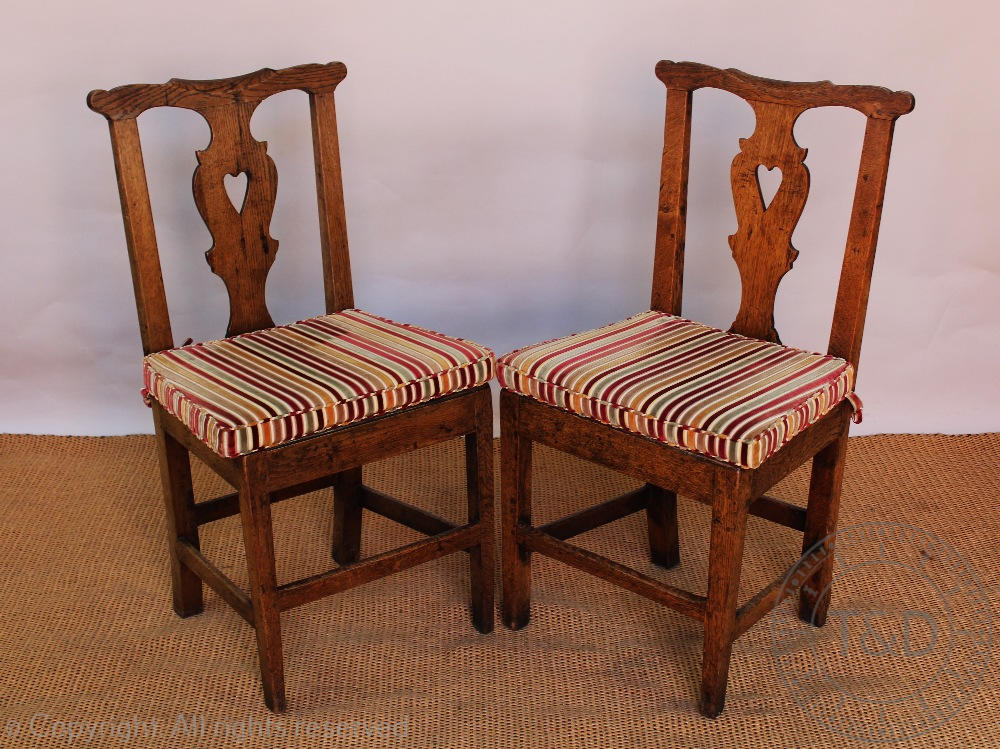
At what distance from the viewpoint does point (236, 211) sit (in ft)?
6.44

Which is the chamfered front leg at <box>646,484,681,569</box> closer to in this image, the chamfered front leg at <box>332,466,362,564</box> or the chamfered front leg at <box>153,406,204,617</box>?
the chamfered front leg at <box>332,466,362,564</box>

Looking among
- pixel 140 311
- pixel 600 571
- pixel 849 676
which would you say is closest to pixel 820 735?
pixel 849 676

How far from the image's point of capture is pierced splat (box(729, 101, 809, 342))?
186 cm

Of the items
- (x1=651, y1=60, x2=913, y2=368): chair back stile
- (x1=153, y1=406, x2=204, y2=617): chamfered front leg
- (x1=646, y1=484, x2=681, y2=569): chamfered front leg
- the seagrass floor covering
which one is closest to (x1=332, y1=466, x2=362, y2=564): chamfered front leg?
the seagrass floor covering

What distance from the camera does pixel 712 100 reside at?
8.29 feet

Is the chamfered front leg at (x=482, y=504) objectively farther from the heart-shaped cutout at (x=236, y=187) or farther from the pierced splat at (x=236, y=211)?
the heart-shaped cutout at (x=236, y=187)

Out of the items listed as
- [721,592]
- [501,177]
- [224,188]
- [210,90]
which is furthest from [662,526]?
[210,90]

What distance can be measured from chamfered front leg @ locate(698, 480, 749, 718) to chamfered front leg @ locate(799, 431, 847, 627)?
0.93 feet

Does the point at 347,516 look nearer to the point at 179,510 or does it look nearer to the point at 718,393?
the point at 179,510

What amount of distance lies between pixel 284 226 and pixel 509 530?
3.45 feet

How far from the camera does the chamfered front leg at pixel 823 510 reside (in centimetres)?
191

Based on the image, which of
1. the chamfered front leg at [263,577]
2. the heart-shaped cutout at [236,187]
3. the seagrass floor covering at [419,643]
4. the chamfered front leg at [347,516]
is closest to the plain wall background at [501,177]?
the heart-shaped cutout at [236,187]

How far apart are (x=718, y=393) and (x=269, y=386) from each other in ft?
2.22

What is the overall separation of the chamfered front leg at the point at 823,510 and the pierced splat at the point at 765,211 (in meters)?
0.22
